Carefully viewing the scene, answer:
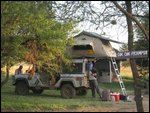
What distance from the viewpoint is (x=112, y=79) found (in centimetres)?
4012

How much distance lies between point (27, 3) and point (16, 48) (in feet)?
26.9

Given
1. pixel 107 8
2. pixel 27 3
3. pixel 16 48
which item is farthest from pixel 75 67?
pixel 27 3

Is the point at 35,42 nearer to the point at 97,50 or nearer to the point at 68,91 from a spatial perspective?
the point at 68,91

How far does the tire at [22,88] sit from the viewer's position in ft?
83.7

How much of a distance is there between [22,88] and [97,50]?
8.75 m

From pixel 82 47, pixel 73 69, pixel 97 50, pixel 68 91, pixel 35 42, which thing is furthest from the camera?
pixel 97 50

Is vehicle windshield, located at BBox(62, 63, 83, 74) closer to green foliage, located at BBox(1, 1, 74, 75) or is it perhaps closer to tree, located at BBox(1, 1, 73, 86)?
green foliage, located at BBox(1, 1, 74, 75)

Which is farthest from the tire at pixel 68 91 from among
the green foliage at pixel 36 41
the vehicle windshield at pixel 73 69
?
the green foliage at pixel 36 41

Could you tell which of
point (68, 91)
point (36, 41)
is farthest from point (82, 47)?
point (36, 41)

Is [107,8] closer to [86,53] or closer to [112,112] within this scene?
[112,112]

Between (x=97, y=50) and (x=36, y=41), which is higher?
(x=97, y=50)

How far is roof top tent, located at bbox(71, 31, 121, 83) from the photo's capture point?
2607cm

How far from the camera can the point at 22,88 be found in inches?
1009

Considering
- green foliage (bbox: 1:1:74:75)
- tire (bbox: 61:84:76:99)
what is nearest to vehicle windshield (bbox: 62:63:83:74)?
tire (bbox: 61:84:76:99)
